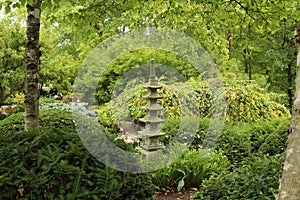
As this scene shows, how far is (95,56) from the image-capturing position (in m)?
4.56

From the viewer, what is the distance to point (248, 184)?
2664 millimetres

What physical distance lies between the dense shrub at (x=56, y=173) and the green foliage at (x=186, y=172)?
1799 millimetres

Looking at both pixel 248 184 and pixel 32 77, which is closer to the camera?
pixel 248 184

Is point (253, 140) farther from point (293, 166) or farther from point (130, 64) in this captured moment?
point (293, 166)

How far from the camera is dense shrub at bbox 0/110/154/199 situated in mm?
2193

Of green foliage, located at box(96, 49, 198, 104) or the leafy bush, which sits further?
green foliage, located at box(96, 49, 198, 104)

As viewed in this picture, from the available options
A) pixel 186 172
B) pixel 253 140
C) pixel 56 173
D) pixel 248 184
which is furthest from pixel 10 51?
pixel 248 184

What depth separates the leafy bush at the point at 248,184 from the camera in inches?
100

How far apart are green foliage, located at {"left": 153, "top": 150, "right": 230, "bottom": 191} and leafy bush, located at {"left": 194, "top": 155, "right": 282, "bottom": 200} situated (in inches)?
49.2

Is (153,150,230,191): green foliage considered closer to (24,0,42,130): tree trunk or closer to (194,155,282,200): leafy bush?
(194,155,282,200): leafy bush

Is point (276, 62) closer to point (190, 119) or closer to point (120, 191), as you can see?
point (190, 119)

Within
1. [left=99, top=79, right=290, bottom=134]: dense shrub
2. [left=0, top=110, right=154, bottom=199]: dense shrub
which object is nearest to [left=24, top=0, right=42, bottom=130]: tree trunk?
[left=0, top=110, right=154, bottom=199]: dense shrub

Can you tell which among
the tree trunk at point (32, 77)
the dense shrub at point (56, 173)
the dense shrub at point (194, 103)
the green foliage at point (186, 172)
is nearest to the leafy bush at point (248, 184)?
the dense shrub at point (56, 173)

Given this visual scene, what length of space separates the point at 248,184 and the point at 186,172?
187 cm
